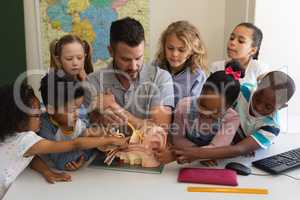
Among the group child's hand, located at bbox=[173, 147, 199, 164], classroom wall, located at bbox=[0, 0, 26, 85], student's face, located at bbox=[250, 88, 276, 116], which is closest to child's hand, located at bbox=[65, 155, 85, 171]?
child's hand, located at bbox=[173, 147, 199, 164]

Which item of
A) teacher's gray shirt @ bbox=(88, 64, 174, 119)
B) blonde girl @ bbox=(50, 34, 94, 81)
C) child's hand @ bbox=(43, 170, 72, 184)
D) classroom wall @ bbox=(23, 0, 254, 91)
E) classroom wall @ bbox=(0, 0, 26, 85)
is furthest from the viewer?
classroom wall @ bbox=(23, 0, 254, 91)

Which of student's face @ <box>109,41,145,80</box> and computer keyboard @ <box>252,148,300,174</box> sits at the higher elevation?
student's face @ <box>109,41,145,80</box>

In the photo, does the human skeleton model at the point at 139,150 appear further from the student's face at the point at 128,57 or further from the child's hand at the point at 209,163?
the student's face at the point at 128,57

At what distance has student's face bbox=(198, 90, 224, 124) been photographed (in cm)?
137

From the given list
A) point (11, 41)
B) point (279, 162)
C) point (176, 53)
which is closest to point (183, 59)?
point (176, 53)

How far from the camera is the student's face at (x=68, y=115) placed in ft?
4.29

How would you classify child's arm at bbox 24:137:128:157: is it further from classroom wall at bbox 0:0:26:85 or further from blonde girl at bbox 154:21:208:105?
classroom wall at bbox 0:0:26:85

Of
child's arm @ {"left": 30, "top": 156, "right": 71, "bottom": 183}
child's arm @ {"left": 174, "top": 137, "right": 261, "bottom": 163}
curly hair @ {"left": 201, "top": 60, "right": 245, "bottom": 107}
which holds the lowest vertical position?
child's arm @ {"left": 30, "top": 156, "right": 71, "bottom": 183}

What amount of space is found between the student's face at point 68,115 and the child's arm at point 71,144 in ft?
0.27

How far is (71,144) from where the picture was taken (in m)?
1.26

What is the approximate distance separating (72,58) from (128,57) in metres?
0.55

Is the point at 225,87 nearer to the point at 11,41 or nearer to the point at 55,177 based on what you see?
the point at 55,177

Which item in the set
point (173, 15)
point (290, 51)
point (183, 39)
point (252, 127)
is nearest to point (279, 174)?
point (252, 127)

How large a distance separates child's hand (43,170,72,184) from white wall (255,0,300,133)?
186cm
